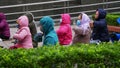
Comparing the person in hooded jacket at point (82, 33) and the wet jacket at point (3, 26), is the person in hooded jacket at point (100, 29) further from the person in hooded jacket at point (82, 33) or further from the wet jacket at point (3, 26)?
the wet jacket at point (3, 26)

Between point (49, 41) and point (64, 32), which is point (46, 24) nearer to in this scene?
point (49, 41)

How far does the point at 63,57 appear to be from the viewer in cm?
662

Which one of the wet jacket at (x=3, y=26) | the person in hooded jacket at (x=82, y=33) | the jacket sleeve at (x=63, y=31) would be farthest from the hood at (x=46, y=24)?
the wet jacket at (x=3, y=26)

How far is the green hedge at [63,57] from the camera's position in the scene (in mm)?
6461

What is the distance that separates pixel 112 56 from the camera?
6.99 m

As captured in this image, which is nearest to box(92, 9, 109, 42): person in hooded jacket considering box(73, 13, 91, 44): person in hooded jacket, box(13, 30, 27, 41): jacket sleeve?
box(73, 13, 91, 44): person in hooded jacket

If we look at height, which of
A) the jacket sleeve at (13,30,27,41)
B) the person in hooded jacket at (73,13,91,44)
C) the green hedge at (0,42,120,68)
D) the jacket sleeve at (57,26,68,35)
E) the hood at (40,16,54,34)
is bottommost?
the jacket sleeve at (57,26,68,35)

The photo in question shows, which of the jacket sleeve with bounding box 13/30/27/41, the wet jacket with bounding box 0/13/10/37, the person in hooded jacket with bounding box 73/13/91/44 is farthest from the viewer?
the wet jacket with bounding box 0/13/10/37

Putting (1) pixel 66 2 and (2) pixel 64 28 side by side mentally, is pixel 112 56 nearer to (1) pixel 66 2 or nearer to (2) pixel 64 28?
(2) pixel 64 28

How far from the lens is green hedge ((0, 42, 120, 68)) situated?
646 cm

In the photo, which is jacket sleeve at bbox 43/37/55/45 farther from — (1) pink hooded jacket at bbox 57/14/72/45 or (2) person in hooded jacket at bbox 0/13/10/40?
(2) person in hooded jacket at bbox 0/13/10/40

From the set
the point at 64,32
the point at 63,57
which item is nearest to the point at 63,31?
the point at 64,32

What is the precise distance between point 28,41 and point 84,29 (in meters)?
1.54

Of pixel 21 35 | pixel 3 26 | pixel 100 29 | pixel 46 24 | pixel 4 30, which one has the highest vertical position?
pixel 46 24
